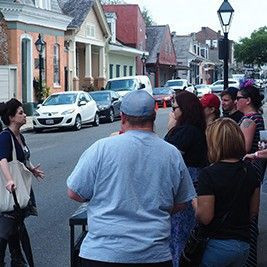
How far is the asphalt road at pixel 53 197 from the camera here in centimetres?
706

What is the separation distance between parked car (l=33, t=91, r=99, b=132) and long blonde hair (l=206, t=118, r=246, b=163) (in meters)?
19.4

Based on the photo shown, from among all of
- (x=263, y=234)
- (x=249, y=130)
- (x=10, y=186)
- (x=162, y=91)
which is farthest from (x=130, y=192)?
(x=162, y=91)

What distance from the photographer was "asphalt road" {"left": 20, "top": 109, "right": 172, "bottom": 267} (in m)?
7.06

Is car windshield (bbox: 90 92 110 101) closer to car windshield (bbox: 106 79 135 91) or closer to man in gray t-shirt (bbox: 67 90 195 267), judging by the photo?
car windshield (bbox: 106 79 135 91)

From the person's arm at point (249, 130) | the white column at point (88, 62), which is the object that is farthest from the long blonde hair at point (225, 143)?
the white column at point (88, 62)

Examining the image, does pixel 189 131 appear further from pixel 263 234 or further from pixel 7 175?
pixel 263 234

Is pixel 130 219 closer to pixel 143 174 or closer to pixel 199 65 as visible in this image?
pixel 143 174

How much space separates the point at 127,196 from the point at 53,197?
7.00 m

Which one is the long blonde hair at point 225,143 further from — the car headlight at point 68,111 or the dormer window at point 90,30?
the dormer window at point 90,30

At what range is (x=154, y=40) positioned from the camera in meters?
64.9

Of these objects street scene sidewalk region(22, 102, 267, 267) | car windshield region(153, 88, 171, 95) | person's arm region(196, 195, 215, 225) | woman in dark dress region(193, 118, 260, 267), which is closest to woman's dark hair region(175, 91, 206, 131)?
woman in dark dress region(193, 118, 260, 267)

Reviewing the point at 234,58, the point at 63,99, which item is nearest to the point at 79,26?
the point at 63,99

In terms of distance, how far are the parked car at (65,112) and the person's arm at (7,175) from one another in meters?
17.7

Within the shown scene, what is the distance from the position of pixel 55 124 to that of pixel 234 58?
97447 millimetres
